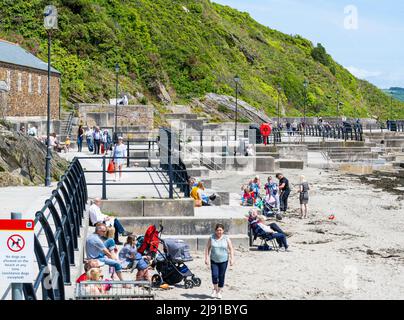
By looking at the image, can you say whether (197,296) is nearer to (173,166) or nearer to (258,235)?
(258,235)

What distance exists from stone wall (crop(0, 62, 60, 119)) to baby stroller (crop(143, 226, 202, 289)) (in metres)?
23.8

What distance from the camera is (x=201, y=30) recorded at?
69.1m

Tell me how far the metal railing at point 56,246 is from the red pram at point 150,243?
131 cm

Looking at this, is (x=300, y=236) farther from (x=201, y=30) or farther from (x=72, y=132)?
(x=201, y=30)

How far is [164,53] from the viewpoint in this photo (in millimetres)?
59875

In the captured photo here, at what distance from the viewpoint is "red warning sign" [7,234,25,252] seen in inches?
233

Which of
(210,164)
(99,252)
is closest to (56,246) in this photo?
(99,252)

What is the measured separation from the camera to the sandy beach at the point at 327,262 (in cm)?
1342

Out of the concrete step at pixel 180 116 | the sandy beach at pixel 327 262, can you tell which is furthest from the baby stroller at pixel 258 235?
the concrete step at pixel 180 116

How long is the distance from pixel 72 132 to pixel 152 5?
99.8 feet

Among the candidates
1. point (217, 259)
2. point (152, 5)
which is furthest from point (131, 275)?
point (152, 5)

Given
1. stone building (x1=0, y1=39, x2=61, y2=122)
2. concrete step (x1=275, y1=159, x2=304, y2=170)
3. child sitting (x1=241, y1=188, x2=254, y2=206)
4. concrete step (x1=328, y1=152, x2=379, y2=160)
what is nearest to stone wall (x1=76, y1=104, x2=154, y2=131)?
stone building (x1=0, y1=39, x2=61, y2=122)
